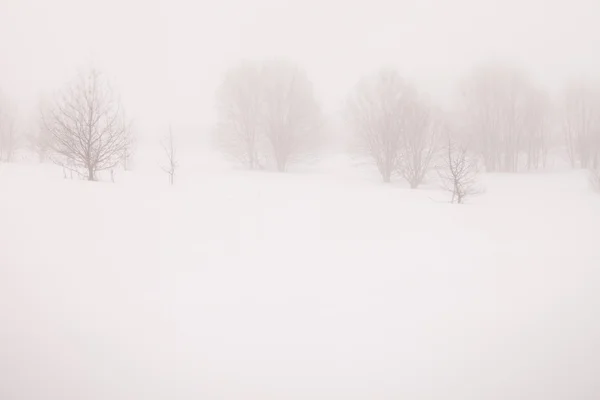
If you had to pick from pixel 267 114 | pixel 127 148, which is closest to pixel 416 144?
pixel 267 114

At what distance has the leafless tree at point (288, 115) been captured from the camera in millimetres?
26828

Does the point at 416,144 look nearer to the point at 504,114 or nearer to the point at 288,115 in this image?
the point at 288,115

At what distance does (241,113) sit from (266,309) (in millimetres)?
26268

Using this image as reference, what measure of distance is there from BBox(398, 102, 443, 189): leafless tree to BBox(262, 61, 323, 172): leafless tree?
993 cm

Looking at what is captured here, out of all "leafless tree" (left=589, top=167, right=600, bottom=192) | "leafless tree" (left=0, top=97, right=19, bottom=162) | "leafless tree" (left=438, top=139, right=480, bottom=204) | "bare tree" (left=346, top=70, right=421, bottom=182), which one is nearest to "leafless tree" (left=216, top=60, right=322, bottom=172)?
"bare tree" (left=346, top=70, right=421, bottom=182)

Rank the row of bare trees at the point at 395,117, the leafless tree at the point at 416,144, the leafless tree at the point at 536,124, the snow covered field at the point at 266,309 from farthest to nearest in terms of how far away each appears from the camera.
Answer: the leafless tree at the point at 536,124 → the row of bare trees at the point at 395,117 → the leafless tree at the point at 416,144 → the snow covered field at the point at 266,309

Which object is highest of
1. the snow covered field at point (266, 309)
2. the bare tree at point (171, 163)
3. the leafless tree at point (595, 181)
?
the bare tree at point (171, 163)

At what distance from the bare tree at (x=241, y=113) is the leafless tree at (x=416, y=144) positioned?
13626 mm

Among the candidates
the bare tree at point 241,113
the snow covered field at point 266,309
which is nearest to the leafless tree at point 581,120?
the snow covered field at point 266,309

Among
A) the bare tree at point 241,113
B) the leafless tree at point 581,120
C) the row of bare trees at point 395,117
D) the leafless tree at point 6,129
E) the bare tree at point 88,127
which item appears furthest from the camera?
the leafless tree at point 581,120

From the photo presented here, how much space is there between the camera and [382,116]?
2169 centimetres

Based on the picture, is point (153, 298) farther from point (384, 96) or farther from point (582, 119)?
point (582, 119)

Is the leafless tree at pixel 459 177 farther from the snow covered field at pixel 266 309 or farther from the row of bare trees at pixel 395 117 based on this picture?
the snow covered field at pixel 266 309

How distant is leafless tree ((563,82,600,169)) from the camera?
1136 inches
